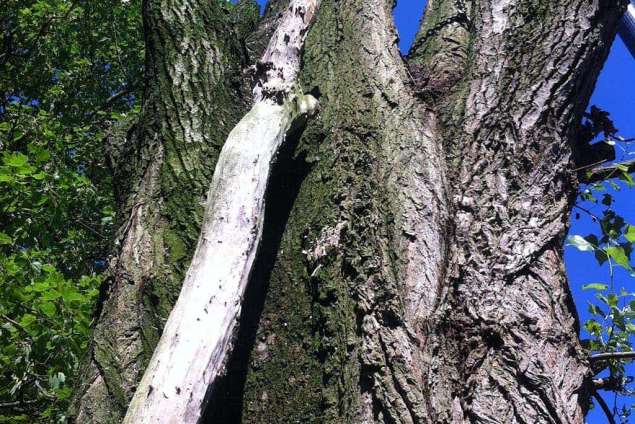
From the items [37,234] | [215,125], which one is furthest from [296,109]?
[37,234]

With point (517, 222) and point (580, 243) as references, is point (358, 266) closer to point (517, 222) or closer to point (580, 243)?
point (517, 222)

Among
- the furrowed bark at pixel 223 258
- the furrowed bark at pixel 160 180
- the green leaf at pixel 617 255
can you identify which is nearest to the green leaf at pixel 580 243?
the green leaf at pixel 617 255

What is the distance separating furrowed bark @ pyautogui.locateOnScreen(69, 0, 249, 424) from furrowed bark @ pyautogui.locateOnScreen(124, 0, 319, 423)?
26 cm

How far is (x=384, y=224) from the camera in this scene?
2.39 m

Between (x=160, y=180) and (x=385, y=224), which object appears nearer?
(x=385, y=224)

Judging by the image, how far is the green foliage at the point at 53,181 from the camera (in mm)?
3738

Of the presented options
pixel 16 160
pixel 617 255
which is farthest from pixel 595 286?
pixel 16 160

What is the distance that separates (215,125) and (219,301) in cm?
103

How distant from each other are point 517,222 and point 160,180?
145 cm

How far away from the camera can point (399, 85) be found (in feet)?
9.39

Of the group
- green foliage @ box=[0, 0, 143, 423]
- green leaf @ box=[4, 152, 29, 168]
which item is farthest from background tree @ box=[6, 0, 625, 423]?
green leaf @ box=[4, 152, 29, 168]

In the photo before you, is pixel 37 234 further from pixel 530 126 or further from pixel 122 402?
pixel 530 126

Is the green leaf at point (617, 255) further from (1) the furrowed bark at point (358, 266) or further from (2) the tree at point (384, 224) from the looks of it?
(1) the furrowed bark at point (358, 266)

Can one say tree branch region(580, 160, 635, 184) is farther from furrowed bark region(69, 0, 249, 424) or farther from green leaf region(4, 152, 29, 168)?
green leaf region(4, 152, 29, 168)
